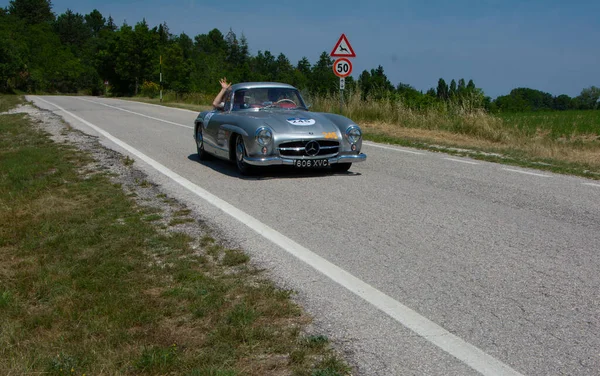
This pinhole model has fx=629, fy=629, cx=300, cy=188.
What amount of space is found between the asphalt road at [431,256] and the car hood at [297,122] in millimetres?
681

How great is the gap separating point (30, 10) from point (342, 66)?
17285cm

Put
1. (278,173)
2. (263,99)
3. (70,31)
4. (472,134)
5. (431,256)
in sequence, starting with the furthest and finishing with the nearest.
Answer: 1. (70,31)
2. (472,134)
3. (263,99)
4. (278,173)
5. (431,256)

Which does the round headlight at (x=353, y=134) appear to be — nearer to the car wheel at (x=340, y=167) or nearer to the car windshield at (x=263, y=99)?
the car wheel at (x=340, y=167)

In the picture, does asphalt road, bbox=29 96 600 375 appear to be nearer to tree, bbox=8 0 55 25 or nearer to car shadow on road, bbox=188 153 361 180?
car shadow on road, bbox=188 153 361 180

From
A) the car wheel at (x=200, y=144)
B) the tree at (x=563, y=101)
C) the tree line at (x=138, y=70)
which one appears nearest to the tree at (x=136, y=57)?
the tree line at (x=138, y=70)

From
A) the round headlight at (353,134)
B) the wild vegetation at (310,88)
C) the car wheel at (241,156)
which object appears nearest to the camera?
the car wheel at (241,156)

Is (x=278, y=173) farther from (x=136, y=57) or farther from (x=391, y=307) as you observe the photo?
(x=136, y=57)

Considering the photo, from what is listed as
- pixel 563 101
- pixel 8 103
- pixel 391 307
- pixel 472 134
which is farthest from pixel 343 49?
pixel 563 101

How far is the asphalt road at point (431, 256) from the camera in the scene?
10.6 ft

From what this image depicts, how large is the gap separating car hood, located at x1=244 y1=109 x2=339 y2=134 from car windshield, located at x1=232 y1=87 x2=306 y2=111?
0.50m

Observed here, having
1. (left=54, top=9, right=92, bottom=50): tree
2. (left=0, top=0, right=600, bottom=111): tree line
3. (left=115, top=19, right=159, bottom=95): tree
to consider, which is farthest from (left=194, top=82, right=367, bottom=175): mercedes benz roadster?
(left=54, top=9, right=92, bottom=50): tree

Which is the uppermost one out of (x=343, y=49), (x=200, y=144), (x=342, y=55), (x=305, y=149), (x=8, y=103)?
(x=343, y=49)

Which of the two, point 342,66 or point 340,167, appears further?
point 342,66

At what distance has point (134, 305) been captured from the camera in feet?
12.4
